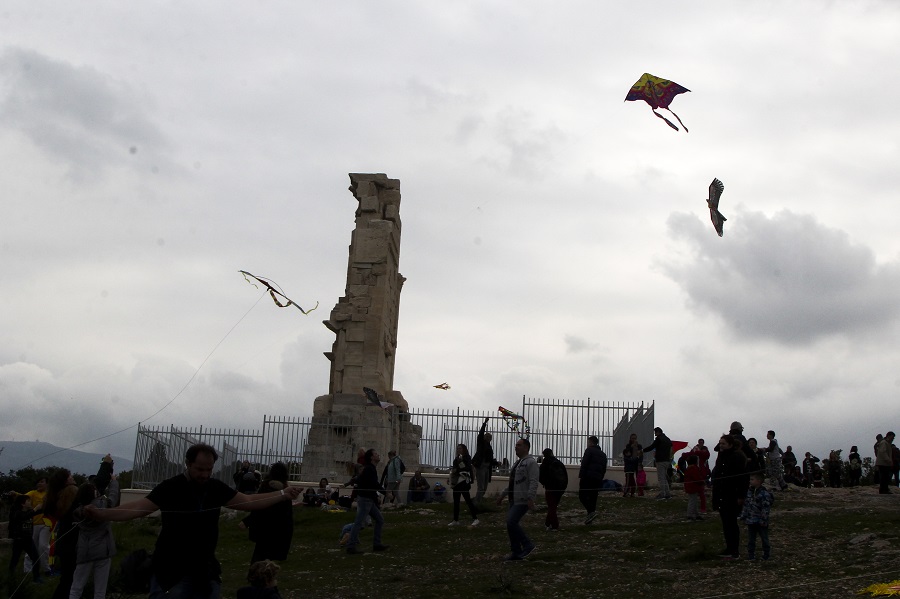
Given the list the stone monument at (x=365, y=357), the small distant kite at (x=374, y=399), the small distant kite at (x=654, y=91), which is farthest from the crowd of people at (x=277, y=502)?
the small distant kite at (x=654, y=91)

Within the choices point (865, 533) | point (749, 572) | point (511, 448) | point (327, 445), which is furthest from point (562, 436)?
point (749, 572)

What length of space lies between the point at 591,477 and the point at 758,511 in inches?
176

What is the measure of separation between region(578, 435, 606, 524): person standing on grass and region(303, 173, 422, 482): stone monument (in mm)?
8698

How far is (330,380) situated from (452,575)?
1424 cm

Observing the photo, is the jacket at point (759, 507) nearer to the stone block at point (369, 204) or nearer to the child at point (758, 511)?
the child at point (758, 511)

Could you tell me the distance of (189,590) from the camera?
6.42 metres

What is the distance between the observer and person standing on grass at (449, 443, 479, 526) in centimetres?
1566

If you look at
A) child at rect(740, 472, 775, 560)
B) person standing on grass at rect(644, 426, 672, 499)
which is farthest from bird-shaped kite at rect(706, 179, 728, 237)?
child at rect(740, 472, 775, 560)

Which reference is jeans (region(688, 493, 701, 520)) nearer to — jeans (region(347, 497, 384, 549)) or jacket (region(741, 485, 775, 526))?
jacket (region(741, 485, 775, 526))

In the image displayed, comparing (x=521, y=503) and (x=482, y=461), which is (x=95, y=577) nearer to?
(x=521, y=503)

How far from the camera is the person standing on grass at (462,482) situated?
15656mm

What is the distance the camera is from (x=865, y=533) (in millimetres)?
12070

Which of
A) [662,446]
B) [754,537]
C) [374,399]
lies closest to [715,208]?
[662,446]

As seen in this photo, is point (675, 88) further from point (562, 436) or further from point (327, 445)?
point (327, 445)
